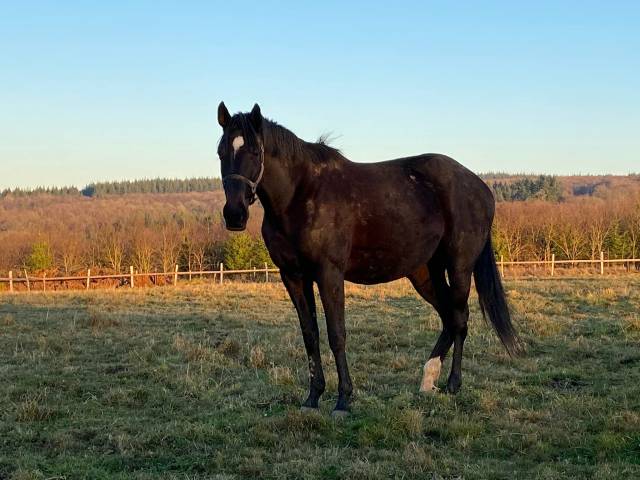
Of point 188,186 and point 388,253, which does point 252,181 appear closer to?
point 388,253

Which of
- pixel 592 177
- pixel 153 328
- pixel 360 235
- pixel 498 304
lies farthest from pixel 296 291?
pixel 592 177

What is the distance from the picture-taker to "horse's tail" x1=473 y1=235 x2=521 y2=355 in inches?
301

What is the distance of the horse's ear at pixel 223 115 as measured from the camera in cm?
570

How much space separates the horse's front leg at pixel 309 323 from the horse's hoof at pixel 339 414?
39 cm

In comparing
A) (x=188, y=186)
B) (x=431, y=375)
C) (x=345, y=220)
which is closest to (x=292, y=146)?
(x=345, y=220)

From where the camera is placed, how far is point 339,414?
5801 millimetres

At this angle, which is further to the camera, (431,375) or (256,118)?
(431,375)

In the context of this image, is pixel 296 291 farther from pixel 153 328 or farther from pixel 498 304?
pixel 153 328

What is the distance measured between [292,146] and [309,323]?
1890 mm

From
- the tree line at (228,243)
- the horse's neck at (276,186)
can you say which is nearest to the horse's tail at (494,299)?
the horse's neck at (276,186)

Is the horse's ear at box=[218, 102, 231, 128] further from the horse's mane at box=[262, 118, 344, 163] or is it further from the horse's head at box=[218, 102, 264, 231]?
the horse's mane at box=[262, 118, 344, 163]

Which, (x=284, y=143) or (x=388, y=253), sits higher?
(x=284, y=143)

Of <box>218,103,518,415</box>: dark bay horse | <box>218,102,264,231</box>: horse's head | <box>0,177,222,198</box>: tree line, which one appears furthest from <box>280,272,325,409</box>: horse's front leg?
<box>0,177,222,198</box>: tree line

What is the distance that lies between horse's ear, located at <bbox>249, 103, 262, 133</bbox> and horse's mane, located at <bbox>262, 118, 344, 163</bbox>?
0.17 m
